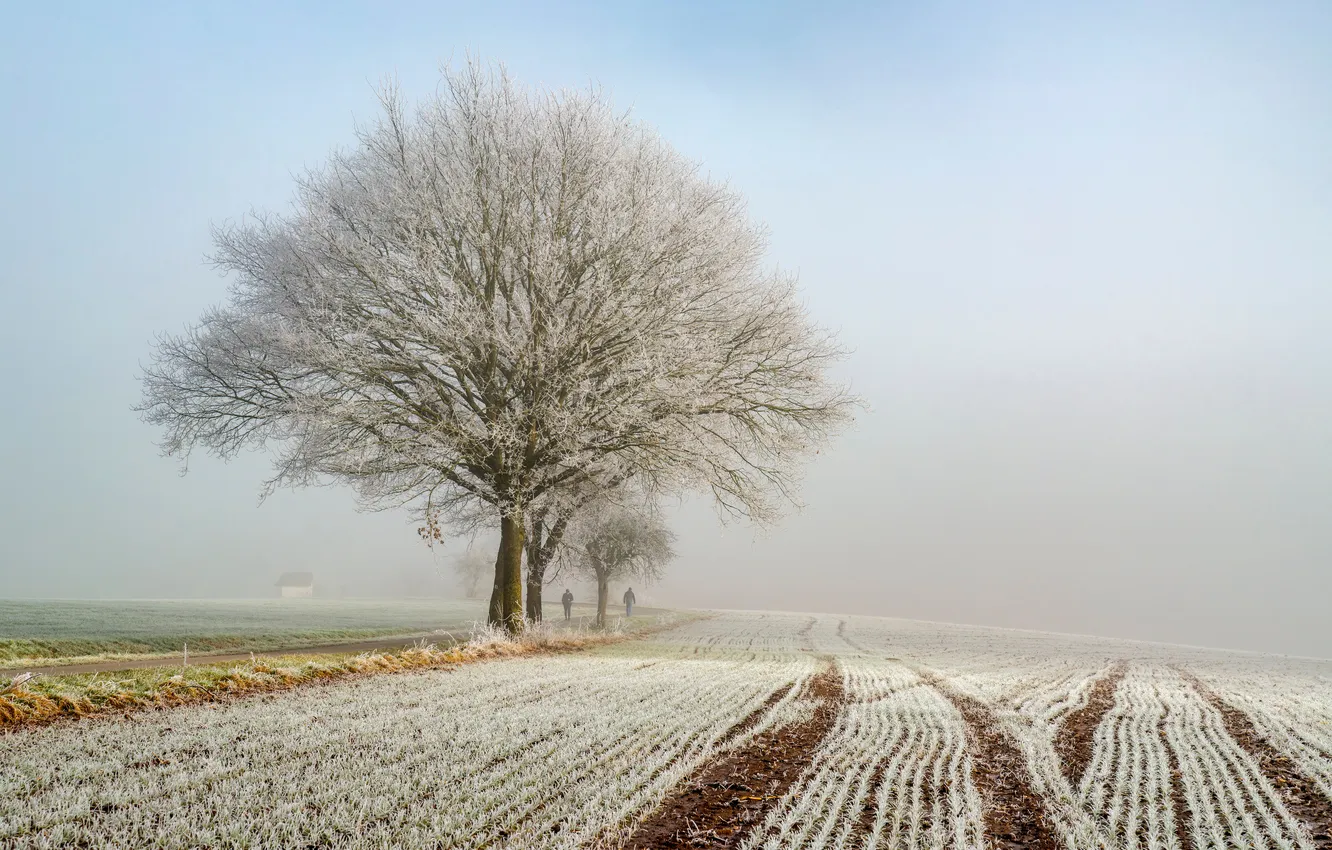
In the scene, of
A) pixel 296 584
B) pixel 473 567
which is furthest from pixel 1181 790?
pixel 296 584

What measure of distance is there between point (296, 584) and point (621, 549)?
100 metres

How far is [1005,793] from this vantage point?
20.8 feet

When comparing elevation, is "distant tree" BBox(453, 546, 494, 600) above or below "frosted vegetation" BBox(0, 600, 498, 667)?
above

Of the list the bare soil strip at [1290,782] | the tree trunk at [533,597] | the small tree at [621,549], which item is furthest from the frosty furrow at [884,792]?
the small tree at [621,549]

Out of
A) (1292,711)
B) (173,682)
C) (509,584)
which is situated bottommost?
(1292,711)

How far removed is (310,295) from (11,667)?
915 cm

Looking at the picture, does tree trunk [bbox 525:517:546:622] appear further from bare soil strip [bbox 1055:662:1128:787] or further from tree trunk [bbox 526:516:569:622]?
bare soil strip [bbox 1055:662:1128:787]

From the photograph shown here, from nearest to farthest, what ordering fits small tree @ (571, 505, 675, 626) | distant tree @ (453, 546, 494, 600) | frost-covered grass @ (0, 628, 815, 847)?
frost-covered grass @ (0, 628, 815, 847), small tree @ (571, 505, 675, 626), distant tree @ (453, 546, 494, 600)

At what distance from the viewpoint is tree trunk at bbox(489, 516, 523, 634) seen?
18375mm

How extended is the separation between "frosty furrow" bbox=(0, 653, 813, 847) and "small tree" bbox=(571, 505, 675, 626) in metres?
19.7

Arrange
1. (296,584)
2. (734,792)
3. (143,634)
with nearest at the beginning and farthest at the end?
(734,792) → (143,634) → (296,584)

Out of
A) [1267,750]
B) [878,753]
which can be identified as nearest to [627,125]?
[878,753]

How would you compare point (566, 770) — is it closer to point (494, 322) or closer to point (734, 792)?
point (734, 792)

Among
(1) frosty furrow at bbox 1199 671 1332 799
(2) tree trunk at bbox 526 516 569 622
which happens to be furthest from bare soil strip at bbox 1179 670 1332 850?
(2) tree trunk at bbox 526 516 569 622
